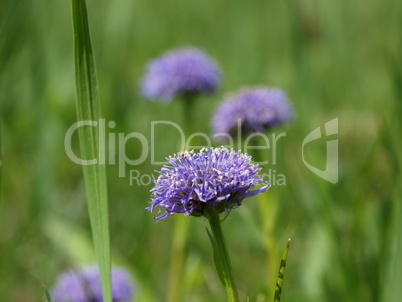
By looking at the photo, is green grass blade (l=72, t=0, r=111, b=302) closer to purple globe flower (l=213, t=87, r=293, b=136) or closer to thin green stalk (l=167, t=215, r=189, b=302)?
thin green stalk (l=167, t=215, r=189, b=302)

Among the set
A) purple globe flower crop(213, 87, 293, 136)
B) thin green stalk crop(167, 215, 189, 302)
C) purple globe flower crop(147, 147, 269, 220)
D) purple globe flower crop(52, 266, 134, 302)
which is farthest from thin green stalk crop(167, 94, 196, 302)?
purple globe flower crop(147, 147, 269, 220)

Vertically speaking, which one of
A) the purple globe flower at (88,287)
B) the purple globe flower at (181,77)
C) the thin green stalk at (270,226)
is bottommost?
the purple globe flower at (88,287)

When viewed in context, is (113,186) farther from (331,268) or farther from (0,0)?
(0,0)

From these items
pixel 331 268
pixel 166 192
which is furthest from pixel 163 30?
pixel 166 192

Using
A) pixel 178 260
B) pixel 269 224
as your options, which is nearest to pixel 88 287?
pixel 178 260

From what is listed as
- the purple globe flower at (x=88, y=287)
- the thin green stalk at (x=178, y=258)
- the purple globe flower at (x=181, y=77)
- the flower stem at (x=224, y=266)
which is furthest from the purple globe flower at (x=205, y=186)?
the purple globe flower at (x=181, y=77)

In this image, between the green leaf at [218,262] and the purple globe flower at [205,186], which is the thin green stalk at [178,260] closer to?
the purple globe flower at [205,186]
